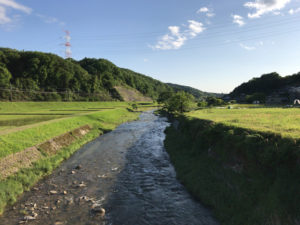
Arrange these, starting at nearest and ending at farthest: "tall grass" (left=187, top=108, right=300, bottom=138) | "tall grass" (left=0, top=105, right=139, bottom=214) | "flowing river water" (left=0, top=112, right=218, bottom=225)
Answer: "flowing river water" (left=0, top=112, right=218, bottom=225)
"tall grass" (left=187, top=108, right=300, bottom=138)
"tall grass" (left=0, top=105, right=139, bottom=214)

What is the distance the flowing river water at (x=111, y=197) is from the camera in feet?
33.6

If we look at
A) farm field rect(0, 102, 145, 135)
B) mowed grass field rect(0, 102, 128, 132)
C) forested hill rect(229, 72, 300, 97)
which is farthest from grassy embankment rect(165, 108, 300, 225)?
forested hill rect(229, 72, 300, 97)

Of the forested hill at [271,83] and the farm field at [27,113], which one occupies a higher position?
the forested hill at [271,83]

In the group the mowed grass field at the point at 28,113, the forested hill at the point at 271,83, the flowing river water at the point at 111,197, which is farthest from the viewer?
the forested hill at the point at 271,83

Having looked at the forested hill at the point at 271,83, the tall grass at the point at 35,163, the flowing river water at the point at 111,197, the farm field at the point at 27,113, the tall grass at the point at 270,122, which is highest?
the forested hill at the point at 271,83

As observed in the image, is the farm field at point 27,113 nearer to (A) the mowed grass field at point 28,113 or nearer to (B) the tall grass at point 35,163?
(A) the mowed grass field at point 28,113

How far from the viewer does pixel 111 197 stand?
496 inches

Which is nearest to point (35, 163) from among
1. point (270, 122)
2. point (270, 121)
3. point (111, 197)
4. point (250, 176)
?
point (111, 197)

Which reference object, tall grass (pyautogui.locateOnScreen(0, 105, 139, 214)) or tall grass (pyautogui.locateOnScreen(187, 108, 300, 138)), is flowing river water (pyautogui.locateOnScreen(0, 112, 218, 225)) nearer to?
tall grass (pyautogui.locateOnScreen(0, 105, 139, 214))

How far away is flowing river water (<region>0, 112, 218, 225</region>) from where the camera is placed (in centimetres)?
1025

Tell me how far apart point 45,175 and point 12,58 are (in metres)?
136

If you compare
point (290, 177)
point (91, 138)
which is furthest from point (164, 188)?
point (91, 138)

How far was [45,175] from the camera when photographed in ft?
53.0

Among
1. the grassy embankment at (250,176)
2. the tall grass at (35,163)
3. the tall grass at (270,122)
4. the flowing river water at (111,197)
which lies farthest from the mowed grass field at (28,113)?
the tall grass at (270,122)
